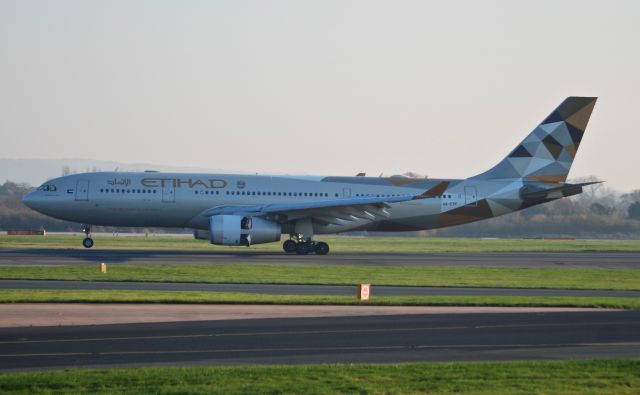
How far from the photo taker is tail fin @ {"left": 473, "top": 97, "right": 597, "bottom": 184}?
54.5 metres

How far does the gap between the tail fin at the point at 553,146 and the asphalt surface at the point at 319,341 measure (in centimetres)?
3061

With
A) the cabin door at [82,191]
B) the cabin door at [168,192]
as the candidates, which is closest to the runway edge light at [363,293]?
the cabin door at [168,192]

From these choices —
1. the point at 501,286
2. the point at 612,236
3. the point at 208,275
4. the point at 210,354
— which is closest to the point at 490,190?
the point at 501,286

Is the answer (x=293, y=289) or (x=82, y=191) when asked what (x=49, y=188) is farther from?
A: (x=293, y=289)

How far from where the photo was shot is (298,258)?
48.0 metres

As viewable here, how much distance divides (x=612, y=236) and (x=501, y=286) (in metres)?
73.1

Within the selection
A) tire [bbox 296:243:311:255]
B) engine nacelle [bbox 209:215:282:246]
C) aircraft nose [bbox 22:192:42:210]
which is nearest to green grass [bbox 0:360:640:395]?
engine nacelle [bbox 209:215:282:246]

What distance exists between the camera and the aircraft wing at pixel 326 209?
49.3 metres

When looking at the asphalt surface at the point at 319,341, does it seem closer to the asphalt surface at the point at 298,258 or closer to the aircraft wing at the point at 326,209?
the asphalt surface at the point at 298,258

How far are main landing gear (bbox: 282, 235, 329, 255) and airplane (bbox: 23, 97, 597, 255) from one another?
55 mm

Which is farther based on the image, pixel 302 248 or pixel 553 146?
pixel 553 146

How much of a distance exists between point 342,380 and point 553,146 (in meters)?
41.6

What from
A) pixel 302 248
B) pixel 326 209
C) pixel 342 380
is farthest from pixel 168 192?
pixel 342 380

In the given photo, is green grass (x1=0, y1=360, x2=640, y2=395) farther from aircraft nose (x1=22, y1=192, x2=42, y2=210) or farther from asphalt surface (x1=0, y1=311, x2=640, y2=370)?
aircraft nose (x1=22, y1=192, x2=42, y2=210)
